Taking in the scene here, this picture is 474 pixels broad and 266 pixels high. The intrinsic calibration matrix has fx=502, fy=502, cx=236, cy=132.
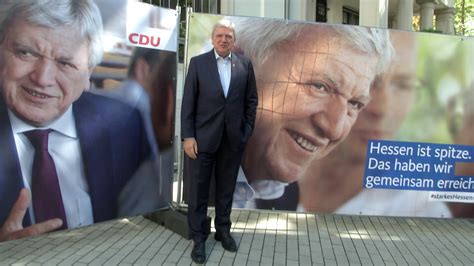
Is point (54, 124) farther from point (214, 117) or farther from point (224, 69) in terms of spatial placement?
point (224, 69)

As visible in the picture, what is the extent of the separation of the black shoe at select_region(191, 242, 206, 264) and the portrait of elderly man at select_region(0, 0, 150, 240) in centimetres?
87

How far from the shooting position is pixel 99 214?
4.39 meters

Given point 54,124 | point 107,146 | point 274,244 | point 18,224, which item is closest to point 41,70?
point 54,124

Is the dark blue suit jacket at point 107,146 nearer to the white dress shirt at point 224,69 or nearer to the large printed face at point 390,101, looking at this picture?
the white dress shirt at point 224,69

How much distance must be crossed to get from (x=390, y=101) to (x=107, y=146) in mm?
2800

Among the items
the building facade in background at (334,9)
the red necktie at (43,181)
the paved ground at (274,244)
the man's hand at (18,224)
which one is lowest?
the paved ground at (274,244)

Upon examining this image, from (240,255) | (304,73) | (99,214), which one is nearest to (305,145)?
(304,73)

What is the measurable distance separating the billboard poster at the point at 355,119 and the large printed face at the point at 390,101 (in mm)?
10

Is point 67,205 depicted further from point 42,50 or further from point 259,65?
point 259,65

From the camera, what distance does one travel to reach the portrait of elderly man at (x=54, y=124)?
3.70 meters

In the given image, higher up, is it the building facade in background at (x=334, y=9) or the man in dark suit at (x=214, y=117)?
the building facade in background at (x=334, y=9)

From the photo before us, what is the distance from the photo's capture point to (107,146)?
4.40 metres

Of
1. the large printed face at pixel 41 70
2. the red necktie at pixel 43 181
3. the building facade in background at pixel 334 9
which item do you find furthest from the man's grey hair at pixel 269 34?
the building facade in background at pixel 334 9

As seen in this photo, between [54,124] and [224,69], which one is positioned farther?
[224,69]
